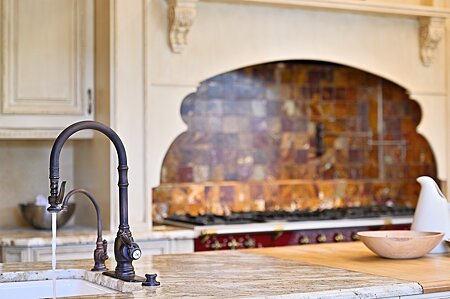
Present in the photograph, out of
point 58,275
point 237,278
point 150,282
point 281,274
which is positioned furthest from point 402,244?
point 58,275

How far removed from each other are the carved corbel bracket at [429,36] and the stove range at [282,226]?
999mm

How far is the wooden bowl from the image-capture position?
2.97 metres

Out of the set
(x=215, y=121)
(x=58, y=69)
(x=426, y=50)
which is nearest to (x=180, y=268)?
(x=58, y=69)

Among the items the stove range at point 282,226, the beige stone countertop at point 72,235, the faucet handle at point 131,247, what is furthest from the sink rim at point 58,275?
the stove range at point 282,226

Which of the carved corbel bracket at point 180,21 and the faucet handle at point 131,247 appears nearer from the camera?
the faucet handle at point 131,247

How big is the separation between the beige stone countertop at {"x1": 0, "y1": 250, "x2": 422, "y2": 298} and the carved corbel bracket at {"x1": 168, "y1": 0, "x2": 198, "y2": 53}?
5.45 ft

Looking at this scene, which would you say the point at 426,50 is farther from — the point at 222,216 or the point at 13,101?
the point at 13,101

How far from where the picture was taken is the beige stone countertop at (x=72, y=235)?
13.0 ft

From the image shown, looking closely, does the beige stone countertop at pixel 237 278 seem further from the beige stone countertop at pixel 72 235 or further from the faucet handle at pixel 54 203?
the beige stone countertop at pixel 72 235

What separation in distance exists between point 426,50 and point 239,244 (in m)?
1.81

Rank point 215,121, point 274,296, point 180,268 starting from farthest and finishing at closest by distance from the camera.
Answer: point 215,121
point 180,268
point 274,296

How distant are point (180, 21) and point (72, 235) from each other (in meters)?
1.24

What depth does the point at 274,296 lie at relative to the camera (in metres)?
2.18

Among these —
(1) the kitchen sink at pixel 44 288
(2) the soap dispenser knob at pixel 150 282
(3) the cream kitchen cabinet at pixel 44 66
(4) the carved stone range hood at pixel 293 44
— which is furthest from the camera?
(4) the carved stone range hood at pixel 293 44
